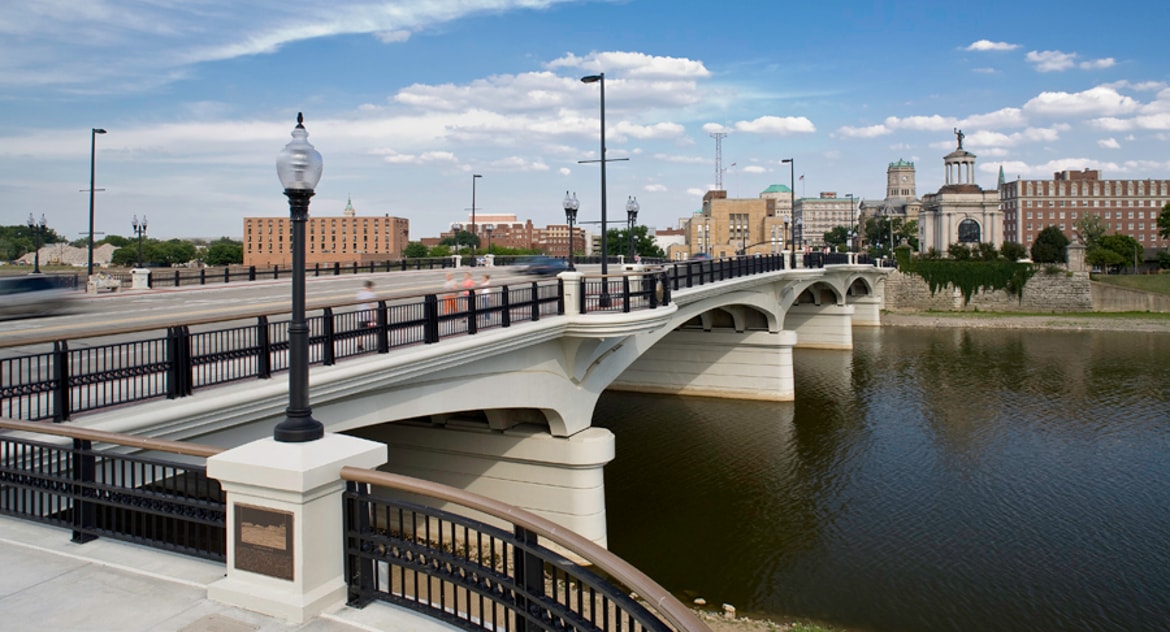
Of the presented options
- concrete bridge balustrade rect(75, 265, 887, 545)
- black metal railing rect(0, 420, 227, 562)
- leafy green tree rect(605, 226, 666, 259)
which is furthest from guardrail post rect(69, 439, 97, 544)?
leafy green tree rect(605, 226, 666, 259)

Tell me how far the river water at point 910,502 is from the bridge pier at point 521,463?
5.76 ft

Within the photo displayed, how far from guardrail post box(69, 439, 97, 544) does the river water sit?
475 inches

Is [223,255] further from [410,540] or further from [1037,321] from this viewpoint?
[410,540]

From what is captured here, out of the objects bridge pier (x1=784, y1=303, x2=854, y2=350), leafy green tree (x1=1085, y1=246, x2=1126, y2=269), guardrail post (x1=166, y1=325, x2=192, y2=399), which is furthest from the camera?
leafy green tree (x1=1085, y1=246, x2=1126, y2=269)

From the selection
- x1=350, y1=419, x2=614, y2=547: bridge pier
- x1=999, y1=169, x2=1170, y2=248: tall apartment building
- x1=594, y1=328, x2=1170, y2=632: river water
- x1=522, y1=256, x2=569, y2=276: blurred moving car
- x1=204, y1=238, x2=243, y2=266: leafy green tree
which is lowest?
x1=594, y1=328, x2=1170, y2=632: river water

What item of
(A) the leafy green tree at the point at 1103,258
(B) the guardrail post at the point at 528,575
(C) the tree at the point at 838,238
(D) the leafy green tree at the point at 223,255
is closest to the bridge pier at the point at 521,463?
(B) the guardrail post at the point at 528,575

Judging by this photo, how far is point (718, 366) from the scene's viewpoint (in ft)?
125

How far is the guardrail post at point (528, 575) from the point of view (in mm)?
5102

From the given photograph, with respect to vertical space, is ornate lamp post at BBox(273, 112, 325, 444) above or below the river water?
above

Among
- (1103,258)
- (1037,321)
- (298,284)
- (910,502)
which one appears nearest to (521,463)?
(910,502)

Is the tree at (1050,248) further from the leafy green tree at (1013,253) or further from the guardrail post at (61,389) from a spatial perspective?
the guardrail post at (61,389)

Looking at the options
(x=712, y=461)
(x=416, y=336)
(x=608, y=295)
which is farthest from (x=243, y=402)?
(x=712, y=461)

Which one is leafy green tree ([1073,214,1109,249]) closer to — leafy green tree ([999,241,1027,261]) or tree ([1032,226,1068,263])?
tree ([1032,226,1068,263])

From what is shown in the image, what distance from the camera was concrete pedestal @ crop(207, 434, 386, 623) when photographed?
5512 mm
